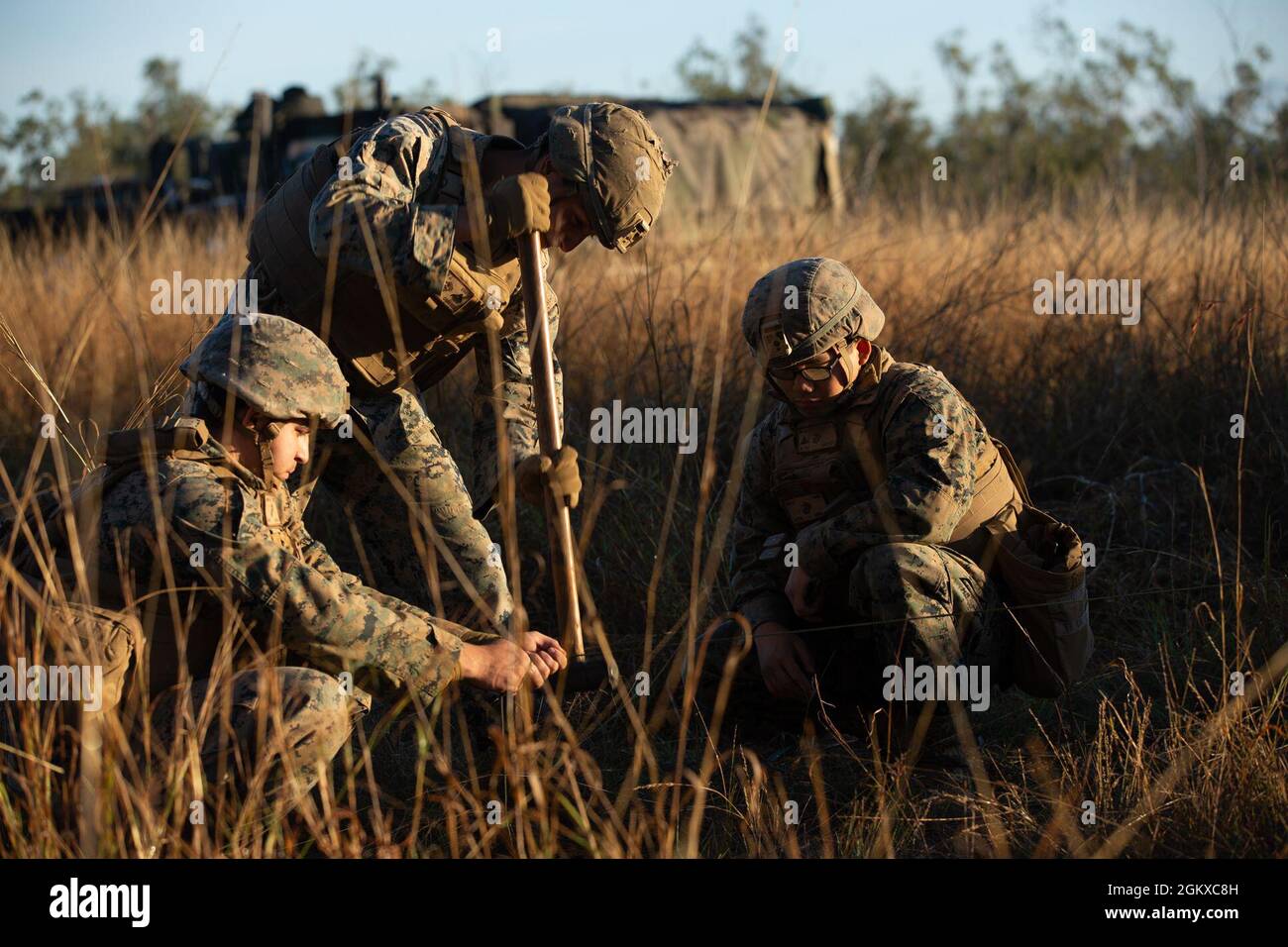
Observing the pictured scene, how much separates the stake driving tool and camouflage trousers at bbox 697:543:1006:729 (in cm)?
31

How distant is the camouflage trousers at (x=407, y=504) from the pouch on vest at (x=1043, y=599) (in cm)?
150

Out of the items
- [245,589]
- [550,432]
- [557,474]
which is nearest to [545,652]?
[557,474]

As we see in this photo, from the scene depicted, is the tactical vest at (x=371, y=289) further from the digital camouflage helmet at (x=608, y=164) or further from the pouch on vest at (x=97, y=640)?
the pouch on vest at (x=97, y=640)

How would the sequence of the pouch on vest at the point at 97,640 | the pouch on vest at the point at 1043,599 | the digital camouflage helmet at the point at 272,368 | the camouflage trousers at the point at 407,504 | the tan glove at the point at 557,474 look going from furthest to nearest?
the camouflage trousers at the point at 407,504 < the pouch on vest at the point at 1043,599 < the tan glove at the point at 557,474 < the digital camouflage helmet at the point at 272,368 < the pouch on vest at the point at 97,640

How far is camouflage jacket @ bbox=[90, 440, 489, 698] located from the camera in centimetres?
283

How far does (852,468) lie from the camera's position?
11.6 feet

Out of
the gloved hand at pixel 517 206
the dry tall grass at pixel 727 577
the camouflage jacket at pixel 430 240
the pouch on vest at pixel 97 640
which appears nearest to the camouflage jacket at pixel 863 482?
the dry tall grass at pixel 727 577

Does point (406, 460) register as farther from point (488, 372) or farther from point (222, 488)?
point (222, 488)

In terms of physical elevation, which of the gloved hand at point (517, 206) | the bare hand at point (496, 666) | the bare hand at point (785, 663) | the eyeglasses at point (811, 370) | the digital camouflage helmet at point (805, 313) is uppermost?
the gloved hand at point (517, 206)

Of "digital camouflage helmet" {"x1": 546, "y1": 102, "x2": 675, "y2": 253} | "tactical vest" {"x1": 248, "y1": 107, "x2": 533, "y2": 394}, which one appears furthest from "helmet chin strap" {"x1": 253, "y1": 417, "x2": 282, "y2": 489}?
"digital camouflage helmet" {"x1": 546, "y1": 102, "x2": 675, "y2": 253}

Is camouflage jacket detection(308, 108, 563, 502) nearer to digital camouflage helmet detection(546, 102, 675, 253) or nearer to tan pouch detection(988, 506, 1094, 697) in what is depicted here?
digital camouflage helmet detection(546, 102, 675, 253)

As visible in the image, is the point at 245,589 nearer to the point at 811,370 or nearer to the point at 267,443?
the point at 267,443

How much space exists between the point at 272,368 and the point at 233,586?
19.6 inches

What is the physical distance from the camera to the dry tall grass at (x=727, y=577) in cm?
278
